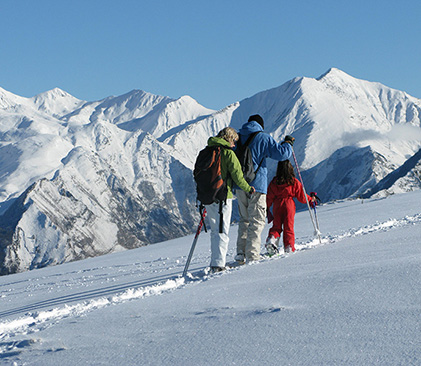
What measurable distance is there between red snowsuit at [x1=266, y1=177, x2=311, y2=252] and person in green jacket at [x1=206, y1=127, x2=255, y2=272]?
181cm

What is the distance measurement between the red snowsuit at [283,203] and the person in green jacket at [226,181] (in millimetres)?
1811

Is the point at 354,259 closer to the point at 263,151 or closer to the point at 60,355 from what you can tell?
the point at 263,151

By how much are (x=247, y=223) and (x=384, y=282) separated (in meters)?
4.82

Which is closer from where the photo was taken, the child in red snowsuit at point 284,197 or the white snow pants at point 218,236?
the white snow pants at point 218,236

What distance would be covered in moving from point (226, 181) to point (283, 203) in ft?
7.40

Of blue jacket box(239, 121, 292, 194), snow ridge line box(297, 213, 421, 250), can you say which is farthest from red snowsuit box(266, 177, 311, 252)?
blue jacket box(239, 121, 292, 194)

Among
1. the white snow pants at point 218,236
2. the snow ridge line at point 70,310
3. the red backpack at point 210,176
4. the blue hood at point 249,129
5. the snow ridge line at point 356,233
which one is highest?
the blue hood at point 249,129

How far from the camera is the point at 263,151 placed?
9.16 meters

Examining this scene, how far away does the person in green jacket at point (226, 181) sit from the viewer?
8.38m

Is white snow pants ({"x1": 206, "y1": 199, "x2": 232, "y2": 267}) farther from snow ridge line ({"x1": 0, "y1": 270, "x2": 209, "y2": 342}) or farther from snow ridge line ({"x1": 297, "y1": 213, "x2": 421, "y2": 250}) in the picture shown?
snow ridge line ({"x1": 297, "y1": 213, "x2": 421, "y2": 250})

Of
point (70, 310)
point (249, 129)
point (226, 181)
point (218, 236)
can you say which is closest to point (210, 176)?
point (226, 181)

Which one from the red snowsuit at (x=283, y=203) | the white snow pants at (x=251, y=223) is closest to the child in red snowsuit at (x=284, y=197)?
the red snowsuit at (x=283, y=203)

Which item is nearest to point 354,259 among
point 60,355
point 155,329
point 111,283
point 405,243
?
point 405,243

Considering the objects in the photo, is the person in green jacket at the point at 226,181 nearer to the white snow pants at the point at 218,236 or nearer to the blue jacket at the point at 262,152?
the white snow pants at the point at 218,236
